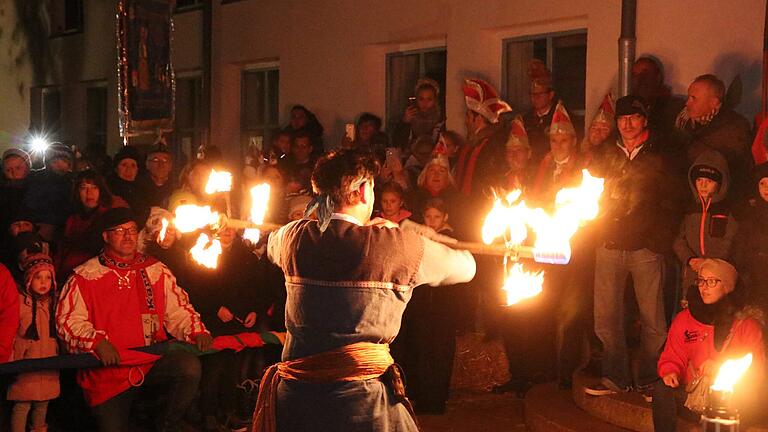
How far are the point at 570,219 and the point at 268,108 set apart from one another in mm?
11234

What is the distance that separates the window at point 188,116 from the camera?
17.4 metres

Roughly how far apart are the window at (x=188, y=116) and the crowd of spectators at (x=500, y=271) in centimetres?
647

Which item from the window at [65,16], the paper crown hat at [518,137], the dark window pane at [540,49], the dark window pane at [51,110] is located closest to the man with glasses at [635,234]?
the paper crown hat at [518,137]

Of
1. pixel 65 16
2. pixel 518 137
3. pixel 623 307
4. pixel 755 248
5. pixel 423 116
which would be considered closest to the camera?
pixel 755 248

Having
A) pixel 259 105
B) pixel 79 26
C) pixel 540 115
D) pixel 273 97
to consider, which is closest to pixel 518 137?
pixel 540 115

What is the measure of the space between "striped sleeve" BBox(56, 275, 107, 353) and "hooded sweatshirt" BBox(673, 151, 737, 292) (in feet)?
13.5

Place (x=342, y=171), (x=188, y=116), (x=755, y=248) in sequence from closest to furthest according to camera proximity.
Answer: (x=342, y=171)
(x=755, y=248)
(x=188, y=116)

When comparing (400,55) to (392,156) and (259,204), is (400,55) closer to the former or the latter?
(392,156)

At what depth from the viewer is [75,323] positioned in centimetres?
791

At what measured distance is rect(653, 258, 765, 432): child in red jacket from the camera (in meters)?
7.20

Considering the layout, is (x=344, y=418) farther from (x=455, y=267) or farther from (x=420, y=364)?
(x=420, y=364)

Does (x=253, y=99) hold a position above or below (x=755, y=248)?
above

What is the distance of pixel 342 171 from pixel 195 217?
5.05 feet

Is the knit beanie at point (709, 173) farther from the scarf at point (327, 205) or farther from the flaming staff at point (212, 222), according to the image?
the scarf at point (327, 205)
